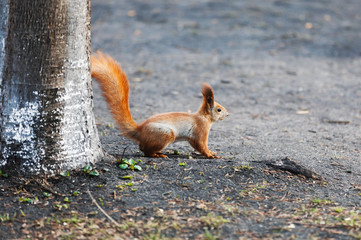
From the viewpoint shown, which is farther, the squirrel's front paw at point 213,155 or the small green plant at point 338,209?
the squirrel's front paw at point 213,155

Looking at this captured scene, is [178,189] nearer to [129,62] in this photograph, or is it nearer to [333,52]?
[129,62]

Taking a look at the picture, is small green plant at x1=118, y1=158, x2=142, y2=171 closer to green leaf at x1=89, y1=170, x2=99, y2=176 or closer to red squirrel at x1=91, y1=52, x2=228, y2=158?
green leaf at x1=89, y1=170, x2=99, y2=176

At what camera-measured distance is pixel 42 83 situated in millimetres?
3529

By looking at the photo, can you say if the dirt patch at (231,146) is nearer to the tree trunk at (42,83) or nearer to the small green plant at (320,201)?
the small green plant at (320,201)

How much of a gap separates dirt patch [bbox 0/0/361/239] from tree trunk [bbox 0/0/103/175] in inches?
8.5

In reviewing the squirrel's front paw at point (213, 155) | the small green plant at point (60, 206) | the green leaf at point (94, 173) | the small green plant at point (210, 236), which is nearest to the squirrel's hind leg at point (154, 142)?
the squirrel's front paw at point (213, 155)

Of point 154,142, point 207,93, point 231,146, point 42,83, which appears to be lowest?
point 231,146

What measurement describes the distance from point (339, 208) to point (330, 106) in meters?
4.22

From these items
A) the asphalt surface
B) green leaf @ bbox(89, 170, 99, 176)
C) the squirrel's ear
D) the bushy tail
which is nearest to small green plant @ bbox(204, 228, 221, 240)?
green leaf @ bbox(89, 170, 99, 176)

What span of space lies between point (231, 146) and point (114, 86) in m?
1.56

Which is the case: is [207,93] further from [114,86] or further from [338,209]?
[338,209]

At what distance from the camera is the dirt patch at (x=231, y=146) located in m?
3.31

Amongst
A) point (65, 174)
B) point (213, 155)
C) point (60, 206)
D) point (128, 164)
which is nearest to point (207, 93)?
point (213, 155)

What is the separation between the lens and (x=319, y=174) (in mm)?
4316
